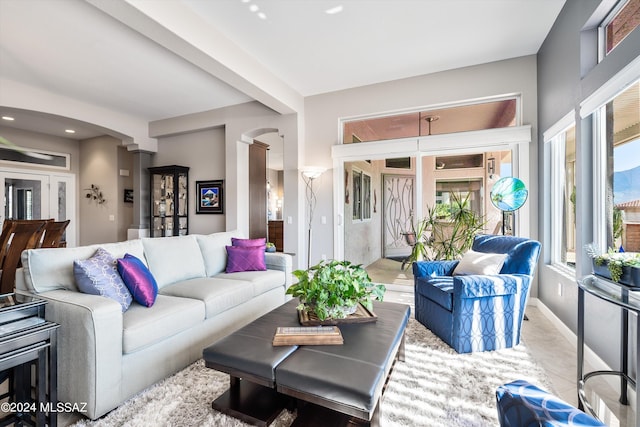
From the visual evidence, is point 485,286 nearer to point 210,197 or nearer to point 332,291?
point 332,291

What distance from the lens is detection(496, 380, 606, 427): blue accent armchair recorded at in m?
0.96

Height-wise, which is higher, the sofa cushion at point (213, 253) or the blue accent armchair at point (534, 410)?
the sofa cushion at point (213, 253)

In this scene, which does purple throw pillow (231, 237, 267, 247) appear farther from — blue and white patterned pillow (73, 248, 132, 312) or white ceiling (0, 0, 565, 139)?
white ceiling (0, 0, 565, 139)

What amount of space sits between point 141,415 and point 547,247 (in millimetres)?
4087

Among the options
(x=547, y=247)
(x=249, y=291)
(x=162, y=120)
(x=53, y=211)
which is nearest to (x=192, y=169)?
(x=162, y=120)

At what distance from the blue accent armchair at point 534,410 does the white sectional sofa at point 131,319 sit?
1.90 meters

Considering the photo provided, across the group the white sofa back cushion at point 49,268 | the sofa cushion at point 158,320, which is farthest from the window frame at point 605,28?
the white sofa back cushion at point 49,268

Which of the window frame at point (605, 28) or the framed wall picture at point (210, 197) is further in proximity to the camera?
the framed wall picture at point (210, 197)

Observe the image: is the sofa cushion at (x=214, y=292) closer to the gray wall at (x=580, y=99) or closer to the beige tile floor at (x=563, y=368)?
the beige tile floor at (x=563, y=368)

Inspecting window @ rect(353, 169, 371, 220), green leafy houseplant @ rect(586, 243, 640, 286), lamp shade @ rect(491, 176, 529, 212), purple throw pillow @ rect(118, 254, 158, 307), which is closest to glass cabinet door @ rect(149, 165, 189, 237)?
window @ rect(353, 169, 371, 220)

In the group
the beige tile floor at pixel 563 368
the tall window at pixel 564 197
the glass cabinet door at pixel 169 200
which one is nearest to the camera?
the beige tile floor at pixel 563 368

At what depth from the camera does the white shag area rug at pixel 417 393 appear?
1631 millimetres

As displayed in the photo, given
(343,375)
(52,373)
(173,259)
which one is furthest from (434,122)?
(52,373)

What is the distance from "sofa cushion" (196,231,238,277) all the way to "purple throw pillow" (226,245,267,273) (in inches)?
3.3
